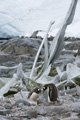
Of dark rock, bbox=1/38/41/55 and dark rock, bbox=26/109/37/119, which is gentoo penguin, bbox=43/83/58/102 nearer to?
dark rock, bbox=26/109/37/119

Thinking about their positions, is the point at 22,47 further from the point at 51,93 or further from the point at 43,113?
the point at 43,113

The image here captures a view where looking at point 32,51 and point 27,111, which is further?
point 32,51

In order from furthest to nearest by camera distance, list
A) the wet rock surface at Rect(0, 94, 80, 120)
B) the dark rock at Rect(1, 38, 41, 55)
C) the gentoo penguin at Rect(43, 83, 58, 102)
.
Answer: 1. the dark rock at Rect(1, 38, 41, 55)
2. the gentoo penguin at Rect(43, 83, 58, 102)
3. the wet rock surface at Rect(0, 94, 80, 120)

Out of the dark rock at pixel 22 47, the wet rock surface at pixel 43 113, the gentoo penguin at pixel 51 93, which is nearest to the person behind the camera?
the wet rock surface at pixel 43 113

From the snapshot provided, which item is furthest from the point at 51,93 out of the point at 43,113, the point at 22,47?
the point at 22,47

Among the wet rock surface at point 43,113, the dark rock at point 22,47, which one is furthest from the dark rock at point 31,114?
the dark rock at point 22,47

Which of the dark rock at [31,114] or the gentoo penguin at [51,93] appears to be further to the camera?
the gentoo penguin at [51,93]

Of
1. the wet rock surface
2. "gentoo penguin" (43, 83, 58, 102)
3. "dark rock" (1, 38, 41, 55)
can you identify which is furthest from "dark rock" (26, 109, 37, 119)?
"dark rock" (1, 38, 41, 55)

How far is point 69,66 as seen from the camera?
2.36 meters

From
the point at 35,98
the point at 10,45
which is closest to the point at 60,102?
the point at 35,98

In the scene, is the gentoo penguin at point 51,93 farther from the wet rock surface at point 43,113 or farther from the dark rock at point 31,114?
the dark rock at point 31,114

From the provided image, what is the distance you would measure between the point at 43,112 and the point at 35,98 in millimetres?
422

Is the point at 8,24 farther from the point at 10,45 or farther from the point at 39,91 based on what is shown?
the point at 39,91

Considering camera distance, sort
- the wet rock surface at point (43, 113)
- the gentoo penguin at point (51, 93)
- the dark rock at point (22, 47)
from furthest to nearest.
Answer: the dark rock at point (22, 47)
the gentoo penguin at point (51, 93)
the wet rock surface at point (43, 113)
